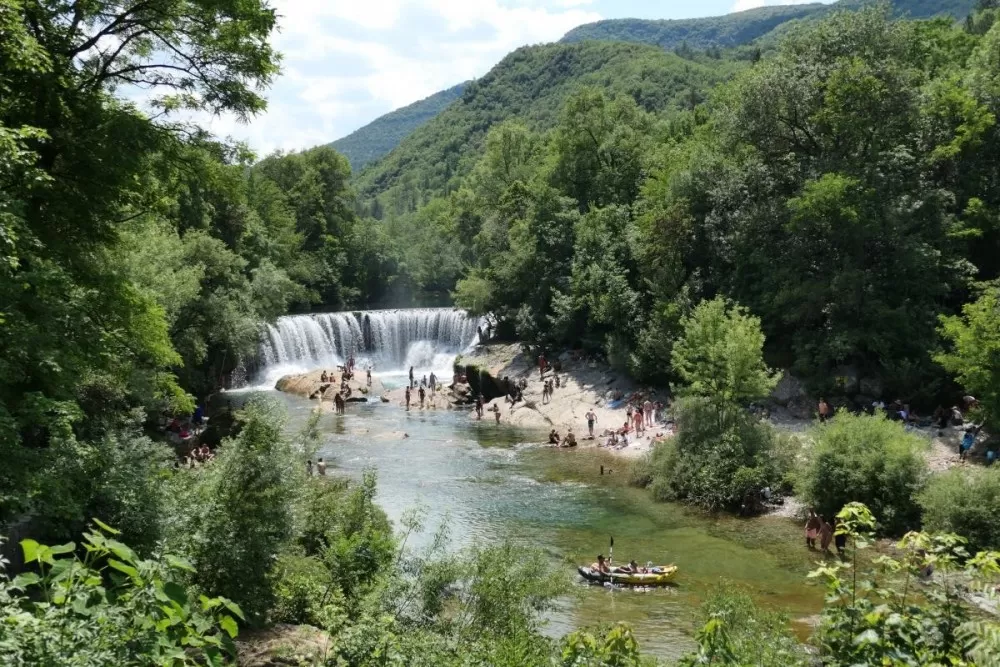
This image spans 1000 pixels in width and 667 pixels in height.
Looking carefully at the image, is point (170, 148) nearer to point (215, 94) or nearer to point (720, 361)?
point (215, 94)

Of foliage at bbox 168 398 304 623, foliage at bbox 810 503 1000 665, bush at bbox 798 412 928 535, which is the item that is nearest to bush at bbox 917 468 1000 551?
bush at bbox 798 412 928 535

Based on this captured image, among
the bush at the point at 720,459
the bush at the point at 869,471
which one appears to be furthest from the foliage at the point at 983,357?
the bush at the point at 720,459

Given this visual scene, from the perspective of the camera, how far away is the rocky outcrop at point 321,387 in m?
40.0

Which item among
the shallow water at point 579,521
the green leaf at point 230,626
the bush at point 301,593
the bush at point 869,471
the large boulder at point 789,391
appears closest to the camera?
the green leaf at point 230,626

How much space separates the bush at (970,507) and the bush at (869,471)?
1.15m

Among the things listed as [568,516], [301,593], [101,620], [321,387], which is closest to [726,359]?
[568,516]

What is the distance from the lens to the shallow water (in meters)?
15.9

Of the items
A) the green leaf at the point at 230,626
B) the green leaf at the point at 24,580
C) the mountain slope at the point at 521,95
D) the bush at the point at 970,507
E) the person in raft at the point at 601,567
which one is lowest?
the person in raft at the point at 601,567

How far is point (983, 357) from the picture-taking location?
68.6 ft

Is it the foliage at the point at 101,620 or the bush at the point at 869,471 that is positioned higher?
the foliage at the point at 101,620

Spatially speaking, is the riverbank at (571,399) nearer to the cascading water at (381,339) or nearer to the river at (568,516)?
the river at (568,516)

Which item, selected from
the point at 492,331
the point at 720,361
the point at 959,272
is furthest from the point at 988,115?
the point at 492,331

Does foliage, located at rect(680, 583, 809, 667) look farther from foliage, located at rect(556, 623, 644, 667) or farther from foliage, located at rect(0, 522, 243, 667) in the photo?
foliage, located at rect(0, 522, 243, 667)

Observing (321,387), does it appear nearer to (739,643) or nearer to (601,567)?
(601,567)
